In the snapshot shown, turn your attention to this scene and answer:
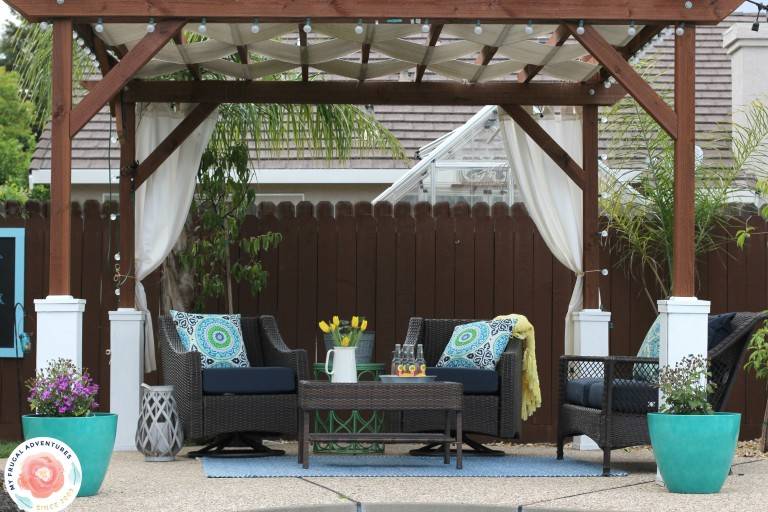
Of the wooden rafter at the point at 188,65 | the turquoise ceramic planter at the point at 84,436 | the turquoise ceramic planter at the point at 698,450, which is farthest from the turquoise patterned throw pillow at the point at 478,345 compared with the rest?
the turquoise ceramic planter at the point at 84,436

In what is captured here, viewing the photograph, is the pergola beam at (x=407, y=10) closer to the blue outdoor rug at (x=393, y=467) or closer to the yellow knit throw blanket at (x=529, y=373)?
the yellow knit throw blanket at (x=529, y=373)

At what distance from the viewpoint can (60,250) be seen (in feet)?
20.6

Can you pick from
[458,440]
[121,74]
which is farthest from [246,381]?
[121,74]

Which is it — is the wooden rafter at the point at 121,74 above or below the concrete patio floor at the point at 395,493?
above

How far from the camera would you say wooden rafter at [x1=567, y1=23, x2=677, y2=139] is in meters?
6.41

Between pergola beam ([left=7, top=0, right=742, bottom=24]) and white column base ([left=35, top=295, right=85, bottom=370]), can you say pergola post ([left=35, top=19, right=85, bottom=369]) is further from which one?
pergola beam ([left=7, top=0, right=742, bottom=24])

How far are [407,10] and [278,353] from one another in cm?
242

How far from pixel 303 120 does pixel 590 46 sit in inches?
136

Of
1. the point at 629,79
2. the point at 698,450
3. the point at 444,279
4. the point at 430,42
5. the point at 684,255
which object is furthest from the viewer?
the point at 444,279

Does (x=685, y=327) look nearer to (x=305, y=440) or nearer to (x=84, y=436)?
(x=305, y=440)

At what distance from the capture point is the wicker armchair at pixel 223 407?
729 centimetres

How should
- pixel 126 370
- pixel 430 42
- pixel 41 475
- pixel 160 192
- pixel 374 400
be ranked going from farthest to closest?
pixel 160 192
pixel 126 370
pixel 430 42
pixel 374 400
pixel 41 475

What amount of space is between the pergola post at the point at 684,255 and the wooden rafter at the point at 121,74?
8.38 ft

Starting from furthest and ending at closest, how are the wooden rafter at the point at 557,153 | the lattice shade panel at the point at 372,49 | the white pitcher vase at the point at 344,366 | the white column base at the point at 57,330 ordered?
the wooden rafter at the point at 557,153
the lattice shade panel at the point at 372,49
the white pitcher vase at the point at 344,366
the white column base at the point at 57,330
